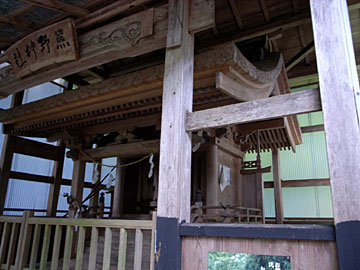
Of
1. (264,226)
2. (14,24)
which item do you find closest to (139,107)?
(14,24)

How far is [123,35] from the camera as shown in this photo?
3.49 meters

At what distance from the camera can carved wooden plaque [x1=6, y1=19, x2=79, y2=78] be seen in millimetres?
3812

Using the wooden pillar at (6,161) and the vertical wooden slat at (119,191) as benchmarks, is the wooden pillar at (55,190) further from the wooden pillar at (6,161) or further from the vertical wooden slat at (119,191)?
the vertical wooden slat at (119,191)

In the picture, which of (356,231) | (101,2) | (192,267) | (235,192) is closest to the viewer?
(356,231)

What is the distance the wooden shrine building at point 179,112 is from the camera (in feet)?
6.50

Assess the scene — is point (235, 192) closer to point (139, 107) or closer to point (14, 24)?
point (139, 107)

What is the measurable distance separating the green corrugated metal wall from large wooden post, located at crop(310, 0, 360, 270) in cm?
1126

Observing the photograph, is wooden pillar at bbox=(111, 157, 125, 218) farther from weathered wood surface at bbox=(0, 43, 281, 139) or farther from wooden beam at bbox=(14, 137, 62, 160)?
weathered wood surface at bbox=(0, 43, 281, 139)

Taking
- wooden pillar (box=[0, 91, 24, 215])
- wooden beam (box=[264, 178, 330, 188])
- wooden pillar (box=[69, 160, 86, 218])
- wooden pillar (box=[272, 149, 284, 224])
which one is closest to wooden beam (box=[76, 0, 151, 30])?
wooden pillar (box=[0, 91, 24, 215])

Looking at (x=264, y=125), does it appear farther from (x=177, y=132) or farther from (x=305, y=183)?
(x=305, y=183)

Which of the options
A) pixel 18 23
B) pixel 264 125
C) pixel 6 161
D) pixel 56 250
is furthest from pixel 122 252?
pixel 6 161

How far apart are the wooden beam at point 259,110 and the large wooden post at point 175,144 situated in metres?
Result: 0.16

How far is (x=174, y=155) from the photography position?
103 inches

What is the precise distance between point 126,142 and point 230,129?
2.58m
